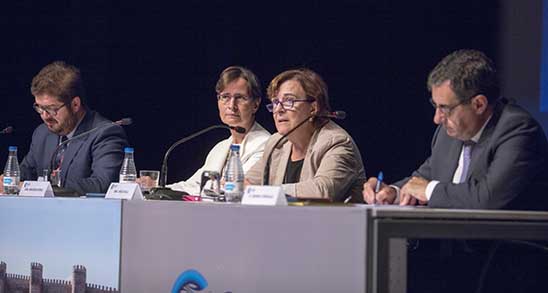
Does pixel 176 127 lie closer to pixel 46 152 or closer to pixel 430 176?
pixel 46 152

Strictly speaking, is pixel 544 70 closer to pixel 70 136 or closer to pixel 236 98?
pixel 236 98

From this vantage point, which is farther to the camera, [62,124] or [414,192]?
[62,124]

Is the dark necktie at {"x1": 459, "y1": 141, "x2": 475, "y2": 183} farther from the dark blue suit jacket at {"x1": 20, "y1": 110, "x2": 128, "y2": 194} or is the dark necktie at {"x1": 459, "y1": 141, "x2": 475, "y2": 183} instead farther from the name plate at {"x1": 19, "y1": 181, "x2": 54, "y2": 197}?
the dark blue suit jacket at {"x1": 20, "y1": 110, "x2": 128, "y2": 194}

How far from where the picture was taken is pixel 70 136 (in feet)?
13.7

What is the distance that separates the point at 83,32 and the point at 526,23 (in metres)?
2.41

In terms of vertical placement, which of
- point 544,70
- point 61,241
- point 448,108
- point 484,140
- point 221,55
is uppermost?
point 221,55

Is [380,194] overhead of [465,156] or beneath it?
beneath

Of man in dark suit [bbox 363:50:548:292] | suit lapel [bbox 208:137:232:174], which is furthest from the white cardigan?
man in dark suit [bbox 363:50:548:292]

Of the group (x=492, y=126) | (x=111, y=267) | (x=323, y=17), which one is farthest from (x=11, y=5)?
(x=492, y=126)

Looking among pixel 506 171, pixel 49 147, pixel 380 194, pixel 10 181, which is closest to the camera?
pixel 506 171

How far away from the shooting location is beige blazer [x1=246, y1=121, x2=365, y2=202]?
3191 millimetres

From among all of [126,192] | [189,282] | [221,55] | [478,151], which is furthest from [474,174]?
[221,55]

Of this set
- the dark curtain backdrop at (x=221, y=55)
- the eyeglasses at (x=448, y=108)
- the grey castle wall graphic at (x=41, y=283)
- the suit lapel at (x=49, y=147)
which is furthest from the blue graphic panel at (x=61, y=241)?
the dark curtain backdrop at (x=221, y=55)

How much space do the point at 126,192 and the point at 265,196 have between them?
63 centimetres
